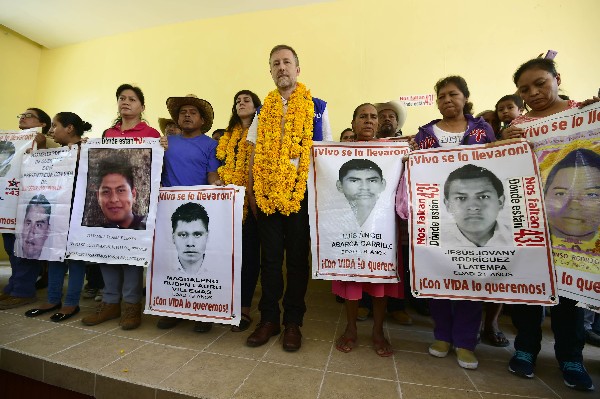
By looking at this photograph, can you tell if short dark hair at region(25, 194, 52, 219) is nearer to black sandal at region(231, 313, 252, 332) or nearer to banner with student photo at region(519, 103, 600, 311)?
black sandal at region(231, 313, 252, 332)

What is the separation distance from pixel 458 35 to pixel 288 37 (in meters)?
2.38

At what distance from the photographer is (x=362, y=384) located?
58.6 inches

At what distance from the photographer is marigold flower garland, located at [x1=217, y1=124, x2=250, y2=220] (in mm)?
2289

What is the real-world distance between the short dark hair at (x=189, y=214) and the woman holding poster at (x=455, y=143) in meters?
1.70

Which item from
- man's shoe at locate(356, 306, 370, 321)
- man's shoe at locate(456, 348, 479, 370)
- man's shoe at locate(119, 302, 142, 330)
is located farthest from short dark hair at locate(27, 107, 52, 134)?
man's shoe at locate(456, 348, 479, 370)

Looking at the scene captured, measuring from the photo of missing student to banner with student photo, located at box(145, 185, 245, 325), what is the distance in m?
0.17

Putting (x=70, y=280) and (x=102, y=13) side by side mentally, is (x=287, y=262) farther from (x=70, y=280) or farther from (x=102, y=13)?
(x=102, y=13)

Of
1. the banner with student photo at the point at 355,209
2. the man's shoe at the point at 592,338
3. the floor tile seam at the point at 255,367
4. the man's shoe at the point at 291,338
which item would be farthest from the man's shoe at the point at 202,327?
the man's shoe at the point at 592,338

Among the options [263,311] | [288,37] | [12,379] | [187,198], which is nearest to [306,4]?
[288,37]

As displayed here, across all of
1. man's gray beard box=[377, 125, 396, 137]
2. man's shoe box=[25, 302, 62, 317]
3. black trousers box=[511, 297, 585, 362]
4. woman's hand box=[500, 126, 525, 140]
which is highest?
man's gray beard box=[377, 125, 396, 137]

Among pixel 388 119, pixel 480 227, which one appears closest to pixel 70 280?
pixel 480 227

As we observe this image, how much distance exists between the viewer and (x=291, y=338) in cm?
185

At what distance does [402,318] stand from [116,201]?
8.49 ft

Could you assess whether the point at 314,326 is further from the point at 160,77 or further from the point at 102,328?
the point at 160,77
